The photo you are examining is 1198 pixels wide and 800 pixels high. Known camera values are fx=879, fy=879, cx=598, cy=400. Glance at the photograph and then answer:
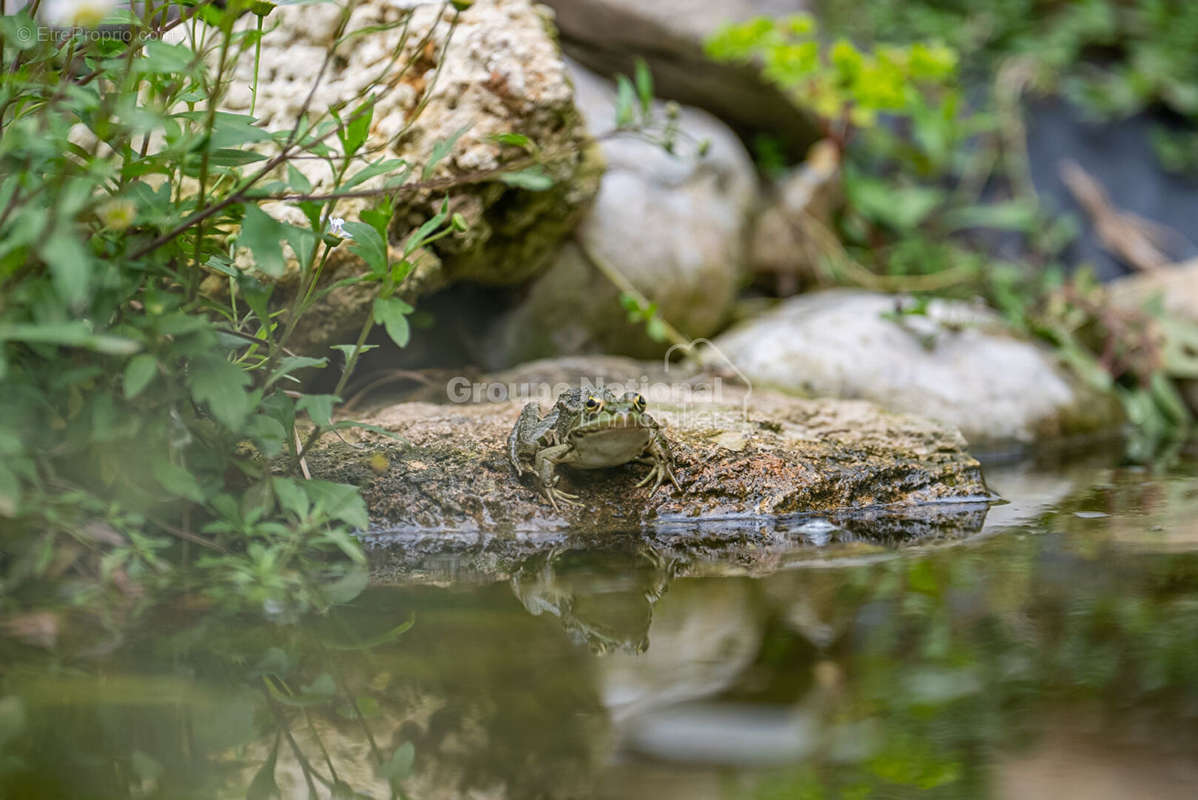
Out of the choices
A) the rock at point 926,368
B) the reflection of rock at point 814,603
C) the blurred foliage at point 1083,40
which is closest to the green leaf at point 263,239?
the reflection of rock at point 814,603

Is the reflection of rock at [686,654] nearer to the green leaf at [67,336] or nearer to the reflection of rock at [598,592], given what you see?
the reflection of rock at [598,592]

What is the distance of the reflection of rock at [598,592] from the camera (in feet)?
6.73

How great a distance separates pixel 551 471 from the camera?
3.00 m

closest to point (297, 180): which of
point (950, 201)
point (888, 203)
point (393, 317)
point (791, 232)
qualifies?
point (393, 317)

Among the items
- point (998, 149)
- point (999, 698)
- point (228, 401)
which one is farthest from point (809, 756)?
point (998, 149)

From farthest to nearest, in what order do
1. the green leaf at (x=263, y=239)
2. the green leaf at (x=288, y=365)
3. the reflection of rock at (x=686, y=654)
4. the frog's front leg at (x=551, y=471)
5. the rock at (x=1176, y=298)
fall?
1. the rock at (x=1176, y=298)
2. the frog's front leg at (x=551, y=471)
3. the green leaf at (x=288, y=365)
4. the green leaf at (x=263, y=239)
5. the reflection of rock at (x=686, y=654)

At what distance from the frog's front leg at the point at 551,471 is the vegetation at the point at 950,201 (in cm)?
253

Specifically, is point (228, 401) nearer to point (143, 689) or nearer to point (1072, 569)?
point (143, 689)

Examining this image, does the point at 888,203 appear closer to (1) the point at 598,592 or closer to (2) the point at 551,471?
(2) the point at 551,471

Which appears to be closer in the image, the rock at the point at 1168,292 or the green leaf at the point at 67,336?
the green leaf at the point at 67,336

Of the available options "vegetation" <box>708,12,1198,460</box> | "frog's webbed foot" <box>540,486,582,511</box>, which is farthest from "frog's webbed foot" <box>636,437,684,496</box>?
"vegetation" <box>708,12,1198,460</box>

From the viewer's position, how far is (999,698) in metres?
1.60

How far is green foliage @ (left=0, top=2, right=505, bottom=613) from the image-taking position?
1.88 m

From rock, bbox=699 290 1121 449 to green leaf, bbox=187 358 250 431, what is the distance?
2.96 metres
